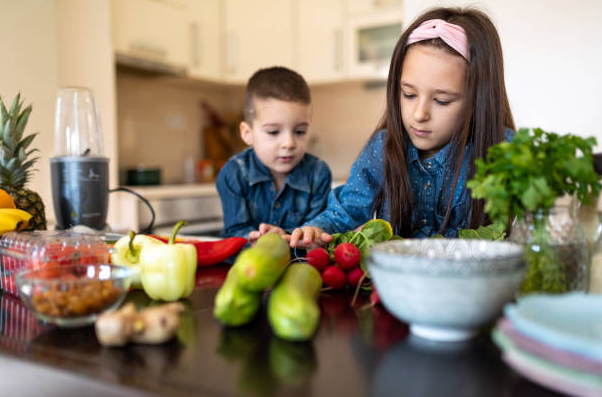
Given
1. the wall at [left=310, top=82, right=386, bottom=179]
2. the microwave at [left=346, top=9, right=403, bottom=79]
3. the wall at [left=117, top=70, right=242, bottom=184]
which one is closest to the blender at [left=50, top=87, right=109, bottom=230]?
the wall at [left=117, top=70, right=242, bottom=184]

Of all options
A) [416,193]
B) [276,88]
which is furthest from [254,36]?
[416,193]

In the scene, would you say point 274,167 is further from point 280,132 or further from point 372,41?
point 372,41

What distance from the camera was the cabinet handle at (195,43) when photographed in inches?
147

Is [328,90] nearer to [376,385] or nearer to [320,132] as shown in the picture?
[320,132]

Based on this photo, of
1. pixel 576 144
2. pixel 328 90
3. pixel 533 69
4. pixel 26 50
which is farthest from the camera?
pixel 328 90

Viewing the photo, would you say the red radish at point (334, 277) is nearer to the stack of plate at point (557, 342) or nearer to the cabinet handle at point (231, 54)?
the stack of plate at point (557, 342)

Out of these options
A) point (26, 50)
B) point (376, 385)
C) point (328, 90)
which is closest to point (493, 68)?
point (376, 385)

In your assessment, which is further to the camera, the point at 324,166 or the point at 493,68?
the point at 324,166

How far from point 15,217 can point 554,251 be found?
3.32 ft

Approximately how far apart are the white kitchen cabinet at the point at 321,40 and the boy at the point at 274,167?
1.96 metres

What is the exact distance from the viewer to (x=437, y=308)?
0.55 metres

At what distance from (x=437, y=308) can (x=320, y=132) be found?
3860 mm

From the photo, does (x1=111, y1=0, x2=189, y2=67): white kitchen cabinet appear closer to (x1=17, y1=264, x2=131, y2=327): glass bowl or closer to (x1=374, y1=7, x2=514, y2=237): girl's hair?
(x1=374, y1=7, x2=514, y2=237): girl's hair

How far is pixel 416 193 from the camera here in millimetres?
1439
